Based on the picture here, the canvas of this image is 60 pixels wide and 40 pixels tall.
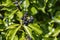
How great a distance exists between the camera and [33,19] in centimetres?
127

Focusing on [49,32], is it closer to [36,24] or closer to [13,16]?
[36,24]

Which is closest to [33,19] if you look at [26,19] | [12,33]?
[26,19]

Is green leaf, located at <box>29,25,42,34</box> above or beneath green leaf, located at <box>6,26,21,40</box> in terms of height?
above

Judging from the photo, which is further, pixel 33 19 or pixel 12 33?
pixel 33 19

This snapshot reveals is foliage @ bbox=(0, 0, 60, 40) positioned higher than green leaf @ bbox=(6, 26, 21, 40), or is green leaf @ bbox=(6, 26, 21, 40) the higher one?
foliage @ bbox=(0, 0, 60, 40)

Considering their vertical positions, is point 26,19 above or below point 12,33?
above

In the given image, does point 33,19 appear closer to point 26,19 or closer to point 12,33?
point 26,19

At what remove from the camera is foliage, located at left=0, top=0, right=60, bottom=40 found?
3.90ft

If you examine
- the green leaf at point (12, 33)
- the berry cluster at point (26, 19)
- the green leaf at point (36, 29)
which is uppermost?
the berry cluster at point (26, 19)

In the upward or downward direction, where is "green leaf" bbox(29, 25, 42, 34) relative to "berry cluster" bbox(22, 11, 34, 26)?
downward

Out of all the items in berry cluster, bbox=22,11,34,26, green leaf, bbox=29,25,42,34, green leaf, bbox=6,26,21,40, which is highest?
berry cluster, bbox=22,11,34,26

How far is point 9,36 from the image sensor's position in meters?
1.17

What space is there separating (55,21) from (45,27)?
0.31 ft

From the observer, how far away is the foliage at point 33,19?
1.19 m
